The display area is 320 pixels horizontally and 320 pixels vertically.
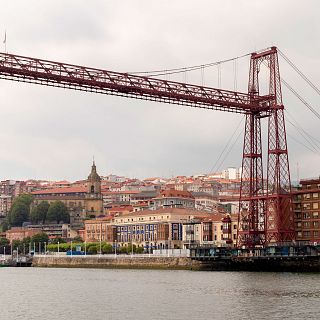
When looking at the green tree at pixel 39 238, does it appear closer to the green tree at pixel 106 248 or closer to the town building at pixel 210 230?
the green tree at pixel 106 248

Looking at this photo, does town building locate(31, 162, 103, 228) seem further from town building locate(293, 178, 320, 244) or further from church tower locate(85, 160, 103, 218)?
town building locate(293, 178, 320, 244)

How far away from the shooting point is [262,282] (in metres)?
46.2

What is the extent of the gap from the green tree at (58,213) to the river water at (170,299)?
91419 millimetres

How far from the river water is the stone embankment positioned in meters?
18.3

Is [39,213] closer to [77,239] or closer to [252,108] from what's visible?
[77,239]

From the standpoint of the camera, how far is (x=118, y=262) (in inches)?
3113

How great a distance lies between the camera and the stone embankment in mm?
69125

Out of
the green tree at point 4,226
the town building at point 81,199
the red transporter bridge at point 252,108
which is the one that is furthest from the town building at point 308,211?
the green tree at point 4,226

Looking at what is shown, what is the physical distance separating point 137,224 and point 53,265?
16109mm


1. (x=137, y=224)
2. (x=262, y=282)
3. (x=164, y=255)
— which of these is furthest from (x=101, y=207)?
(x=262, y=282)

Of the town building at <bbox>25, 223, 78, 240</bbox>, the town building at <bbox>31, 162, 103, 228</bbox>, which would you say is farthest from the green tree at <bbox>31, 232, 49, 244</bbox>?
the town building at <bbox>31, 162, 103, 228</bbox>

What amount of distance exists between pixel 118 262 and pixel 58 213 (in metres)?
64.7

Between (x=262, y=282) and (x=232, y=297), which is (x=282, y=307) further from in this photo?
(x=262, y=282)

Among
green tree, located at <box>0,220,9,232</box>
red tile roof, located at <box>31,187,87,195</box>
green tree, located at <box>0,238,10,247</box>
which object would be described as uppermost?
red tile roof, located at <box>31,187,87,195</box>
